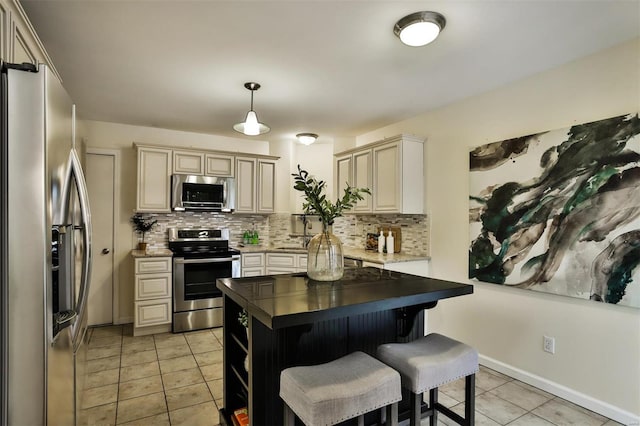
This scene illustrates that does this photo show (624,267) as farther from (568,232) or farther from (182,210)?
(182,210)

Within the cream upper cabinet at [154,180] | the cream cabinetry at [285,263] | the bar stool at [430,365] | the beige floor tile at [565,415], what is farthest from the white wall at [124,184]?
the beige floor tile at [565,415]

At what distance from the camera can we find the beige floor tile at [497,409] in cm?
228

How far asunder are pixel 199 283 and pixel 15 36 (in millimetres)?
3073

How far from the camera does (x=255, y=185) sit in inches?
187

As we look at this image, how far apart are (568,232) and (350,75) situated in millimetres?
2021

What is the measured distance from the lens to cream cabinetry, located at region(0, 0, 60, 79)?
1.35m

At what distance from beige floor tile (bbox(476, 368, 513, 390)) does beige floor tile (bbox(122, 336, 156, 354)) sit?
10.1ft

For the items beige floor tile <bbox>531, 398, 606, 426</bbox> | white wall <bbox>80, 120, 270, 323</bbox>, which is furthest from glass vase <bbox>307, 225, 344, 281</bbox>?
white wall <bbox>80, 120, 270, 323</bbox>

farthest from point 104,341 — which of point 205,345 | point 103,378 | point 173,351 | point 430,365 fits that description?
point 430,365

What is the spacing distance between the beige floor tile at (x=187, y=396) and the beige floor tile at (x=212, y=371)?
14 centimetres

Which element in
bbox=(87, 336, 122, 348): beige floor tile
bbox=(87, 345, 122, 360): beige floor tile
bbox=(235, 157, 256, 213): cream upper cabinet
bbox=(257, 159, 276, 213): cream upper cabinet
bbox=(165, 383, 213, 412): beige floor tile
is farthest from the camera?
bbox=(257, 159, 276, 213): cream upper cabinet

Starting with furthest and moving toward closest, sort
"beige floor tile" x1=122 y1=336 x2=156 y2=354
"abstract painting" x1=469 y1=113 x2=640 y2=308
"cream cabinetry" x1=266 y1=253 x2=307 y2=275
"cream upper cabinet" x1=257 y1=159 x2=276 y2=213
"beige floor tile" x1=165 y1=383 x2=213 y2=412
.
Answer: "cream upper cabinet" x1=257 y1=159 x2=276 y2=213, "cream cabinetry" x1=266 y1=253 x2=307 y2=275, "beige floor tile" x1=122 y1=336 x2=156 y2=354, "beige floor tile" x1=165 y1=383 x2=213 y2=412, "abstract painting" x1=469 y1=113 x2=640 y2=308

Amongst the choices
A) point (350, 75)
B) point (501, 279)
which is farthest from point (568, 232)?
point (350, 75)

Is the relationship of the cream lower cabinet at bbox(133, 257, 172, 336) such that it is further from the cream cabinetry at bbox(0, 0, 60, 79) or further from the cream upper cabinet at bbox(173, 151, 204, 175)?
the cream cabinetry at bbox(0, 0, 60, 79)
